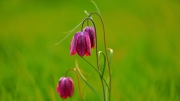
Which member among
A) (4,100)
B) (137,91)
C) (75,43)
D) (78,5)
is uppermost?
(78,5)

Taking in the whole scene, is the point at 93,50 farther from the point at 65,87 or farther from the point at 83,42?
the point at 83,42

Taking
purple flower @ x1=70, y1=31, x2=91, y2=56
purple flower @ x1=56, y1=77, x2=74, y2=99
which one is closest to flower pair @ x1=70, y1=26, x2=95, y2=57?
purple flower @ x1=70, y1=31, x2=91, y2=56

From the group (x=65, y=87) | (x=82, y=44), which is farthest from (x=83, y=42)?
(x=65, y=87)

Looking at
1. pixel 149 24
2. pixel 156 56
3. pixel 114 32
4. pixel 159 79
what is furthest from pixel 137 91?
pixel 149 24

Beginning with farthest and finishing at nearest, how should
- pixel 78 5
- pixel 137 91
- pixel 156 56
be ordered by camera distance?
pixel 78 5 < pixel 156 56 < pixel 137 91

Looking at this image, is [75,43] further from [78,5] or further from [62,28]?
[78,5]

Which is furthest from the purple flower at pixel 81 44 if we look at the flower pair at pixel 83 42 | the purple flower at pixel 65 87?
the purple flower at pixel 65 87
